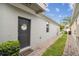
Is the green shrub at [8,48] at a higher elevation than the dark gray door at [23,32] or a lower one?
lower

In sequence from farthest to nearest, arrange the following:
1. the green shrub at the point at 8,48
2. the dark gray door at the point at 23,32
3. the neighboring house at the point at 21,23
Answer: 1. the dark gray door at the point at 23,32
2. the neighboring house at the point at 21,23
3. the green shrub at the point at 8,48

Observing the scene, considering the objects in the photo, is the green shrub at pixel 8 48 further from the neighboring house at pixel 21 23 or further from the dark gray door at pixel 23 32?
the dark gray door at pixel 23 32

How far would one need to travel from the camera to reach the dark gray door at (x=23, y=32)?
6598 millimetres

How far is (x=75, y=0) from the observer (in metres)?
5.27

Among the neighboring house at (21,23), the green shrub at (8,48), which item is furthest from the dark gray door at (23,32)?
the green shrub at (8,48)

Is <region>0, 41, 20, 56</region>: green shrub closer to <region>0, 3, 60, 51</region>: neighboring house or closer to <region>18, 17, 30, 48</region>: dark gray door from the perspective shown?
<region>0, 3, 60, 51</region>: neighboring house

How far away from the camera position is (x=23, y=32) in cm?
712

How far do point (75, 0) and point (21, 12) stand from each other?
235 cm

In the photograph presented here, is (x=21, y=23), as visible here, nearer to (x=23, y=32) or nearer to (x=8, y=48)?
(x=23, y=32)

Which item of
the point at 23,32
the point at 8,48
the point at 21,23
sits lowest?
the point at 8,48

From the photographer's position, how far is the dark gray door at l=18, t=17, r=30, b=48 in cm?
660

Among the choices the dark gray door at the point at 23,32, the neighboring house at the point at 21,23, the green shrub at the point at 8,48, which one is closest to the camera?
the green shrub at the point at 8,48

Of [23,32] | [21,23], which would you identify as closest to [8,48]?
[21,23]

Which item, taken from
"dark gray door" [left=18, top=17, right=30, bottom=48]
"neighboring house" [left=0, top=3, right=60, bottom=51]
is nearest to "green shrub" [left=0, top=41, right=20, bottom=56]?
"neighboring house" [left=0, top=3, right=60, bottom=51]
